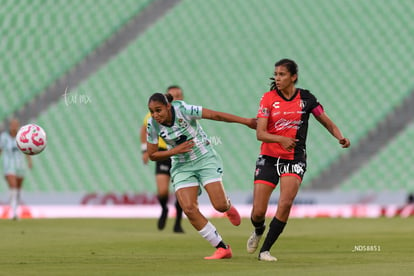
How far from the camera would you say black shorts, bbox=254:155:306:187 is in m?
8.23

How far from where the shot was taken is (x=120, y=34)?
→ 21734mm

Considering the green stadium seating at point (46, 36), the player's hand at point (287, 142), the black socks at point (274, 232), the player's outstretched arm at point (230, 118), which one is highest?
the green stadium seating at point (46, 36)

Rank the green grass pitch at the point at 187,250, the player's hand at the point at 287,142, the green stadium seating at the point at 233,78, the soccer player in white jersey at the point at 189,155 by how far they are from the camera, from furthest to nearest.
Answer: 1. the green stadium seating at the point at 233,78
2. the soccer player in white jersey at the point at 189,155
3. the player's hand at the point at 287,142
4. the green grass pitch at the point at 187,250

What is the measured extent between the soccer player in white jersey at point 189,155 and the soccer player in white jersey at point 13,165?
9.14 metres

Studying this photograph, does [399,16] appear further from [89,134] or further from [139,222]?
[139,222]

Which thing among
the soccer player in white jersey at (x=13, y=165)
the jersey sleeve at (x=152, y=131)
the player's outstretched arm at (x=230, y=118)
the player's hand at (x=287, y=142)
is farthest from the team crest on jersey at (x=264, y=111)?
the soccer player in white jersey at (x=13, y=165)

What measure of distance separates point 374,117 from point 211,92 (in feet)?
13.0

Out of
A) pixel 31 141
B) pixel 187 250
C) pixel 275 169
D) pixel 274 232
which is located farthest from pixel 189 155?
pixel 31 141

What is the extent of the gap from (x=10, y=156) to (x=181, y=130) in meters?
10.2

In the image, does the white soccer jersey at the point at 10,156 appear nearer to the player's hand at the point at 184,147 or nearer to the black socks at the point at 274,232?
the player's hand at the point at 184,147

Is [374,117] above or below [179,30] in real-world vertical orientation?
below

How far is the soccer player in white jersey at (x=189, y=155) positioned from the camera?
8.35 metres

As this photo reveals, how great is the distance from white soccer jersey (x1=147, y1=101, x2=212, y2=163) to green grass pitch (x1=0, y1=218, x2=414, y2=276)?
106 centimetres

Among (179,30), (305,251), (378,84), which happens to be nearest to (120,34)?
(179,30)
